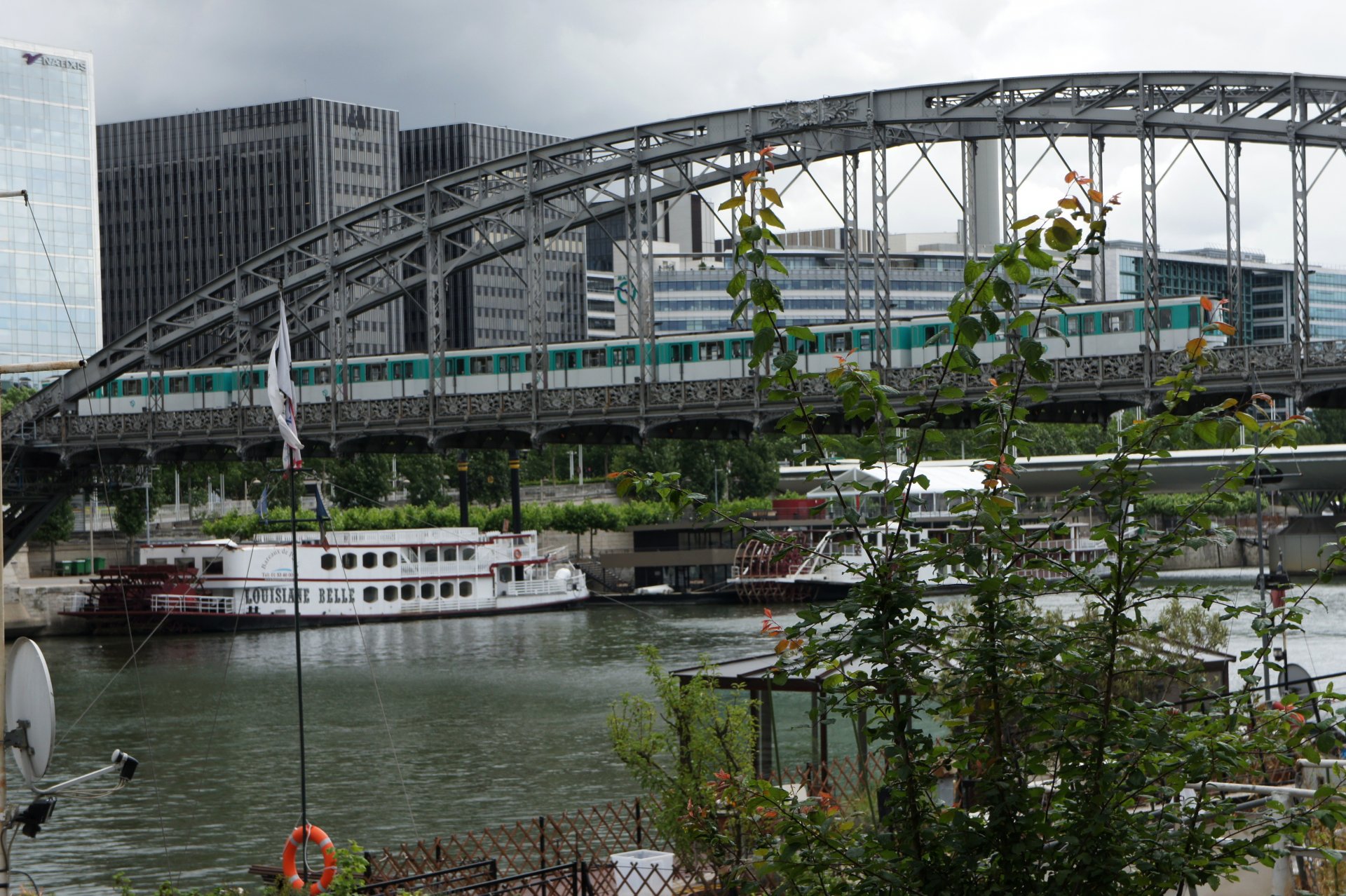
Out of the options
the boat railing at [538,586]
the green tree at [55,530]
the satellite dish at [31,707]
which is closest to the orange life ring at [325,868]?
the satellite dish at [31,707]

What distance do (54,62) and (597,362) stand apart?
10826cm

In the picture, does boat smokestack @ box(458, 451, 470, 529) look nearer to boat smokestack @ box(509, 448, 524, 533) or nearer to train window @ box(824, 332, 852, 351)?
boat smokestack @ box(509, 448, 524, 533)

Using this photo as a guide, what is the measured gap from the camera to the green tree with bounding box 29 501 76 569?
306 feet

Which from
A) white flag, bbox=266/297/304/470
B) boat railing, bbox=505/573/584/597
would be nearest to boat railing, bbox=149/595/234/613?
boat railing, bbox=505/573/584/597

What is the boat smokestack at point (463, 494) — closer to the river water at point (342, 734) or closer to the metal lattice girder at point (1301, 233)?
the river water at point (342, 734)

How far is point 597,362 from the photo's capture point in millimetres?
74500

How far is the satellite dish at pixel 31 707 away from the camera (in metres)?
14.9

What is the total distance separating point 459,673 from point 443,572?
103ft

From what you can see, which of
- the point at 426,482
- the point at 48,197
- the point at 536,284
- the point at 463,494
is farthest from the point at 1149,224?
the point at 48,197

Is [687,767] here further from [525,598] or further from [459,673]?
[525,598]

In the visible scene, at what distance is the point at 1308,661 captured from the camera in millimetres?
52594

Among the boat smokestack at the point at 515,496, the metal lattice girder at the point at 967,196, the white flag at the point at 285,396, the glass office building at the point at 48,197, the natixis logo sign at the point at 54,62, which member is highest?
the natixis logo sign at the point at 54,62

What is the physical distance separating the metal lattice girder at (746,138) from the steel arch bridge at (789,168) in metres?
0.08

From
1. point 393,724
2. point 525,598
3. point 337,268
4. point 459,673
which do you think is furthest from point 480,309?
point 393,724
